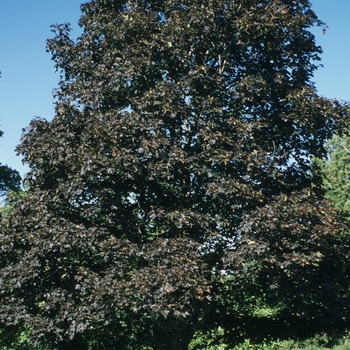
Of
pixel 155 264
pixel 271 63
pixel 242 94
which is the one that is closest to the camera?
pixel 155 264

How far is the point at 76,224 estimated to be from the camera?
10.4 meters

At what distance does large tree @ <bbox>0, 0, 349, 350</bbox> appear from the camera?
952cm

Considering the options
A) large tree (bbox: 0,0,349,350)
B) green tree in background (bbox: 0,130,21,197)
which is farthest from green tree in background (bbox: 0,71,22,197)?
large tree (bbox: 0,0,349,350)

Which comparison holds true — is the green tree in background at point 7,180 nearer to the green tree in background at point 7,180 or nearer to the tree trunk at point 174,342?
the green tree in background at point 7,180

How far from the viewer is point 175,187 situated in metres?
10.8

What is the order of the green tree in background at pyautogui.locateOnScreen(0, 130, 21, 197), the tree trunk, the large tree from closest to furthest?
the large tree, the tree trunk, the green tree in background at pyautogui.locateOnScreen(0, 130, 21, 197)

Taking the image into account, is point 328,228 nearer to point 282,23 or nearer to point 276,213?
point 276,213

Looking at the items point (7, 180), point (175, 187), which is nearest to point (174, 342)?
point (175, 187)

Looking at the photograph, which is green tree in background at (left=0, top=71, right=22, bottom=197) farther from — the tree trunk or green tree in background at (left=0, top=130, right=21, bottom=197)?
the tree trunk

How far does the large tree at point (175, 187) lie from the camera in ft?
31.2

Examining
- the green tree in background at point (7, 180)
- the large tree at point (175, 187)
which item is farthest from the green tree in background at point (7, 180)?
the large tree at point (175, 187)

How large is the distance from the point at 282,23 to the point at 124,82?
404cm

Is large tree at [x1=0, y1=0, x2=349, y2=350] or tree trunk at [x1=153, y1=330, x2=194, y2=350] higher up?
large tree at [x1=0, y1=0, x2=349, y2=350]

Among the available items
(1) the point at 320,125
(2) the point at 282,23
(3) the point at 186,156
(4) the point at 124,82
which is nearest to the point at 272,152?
(1) the point at 320,125
